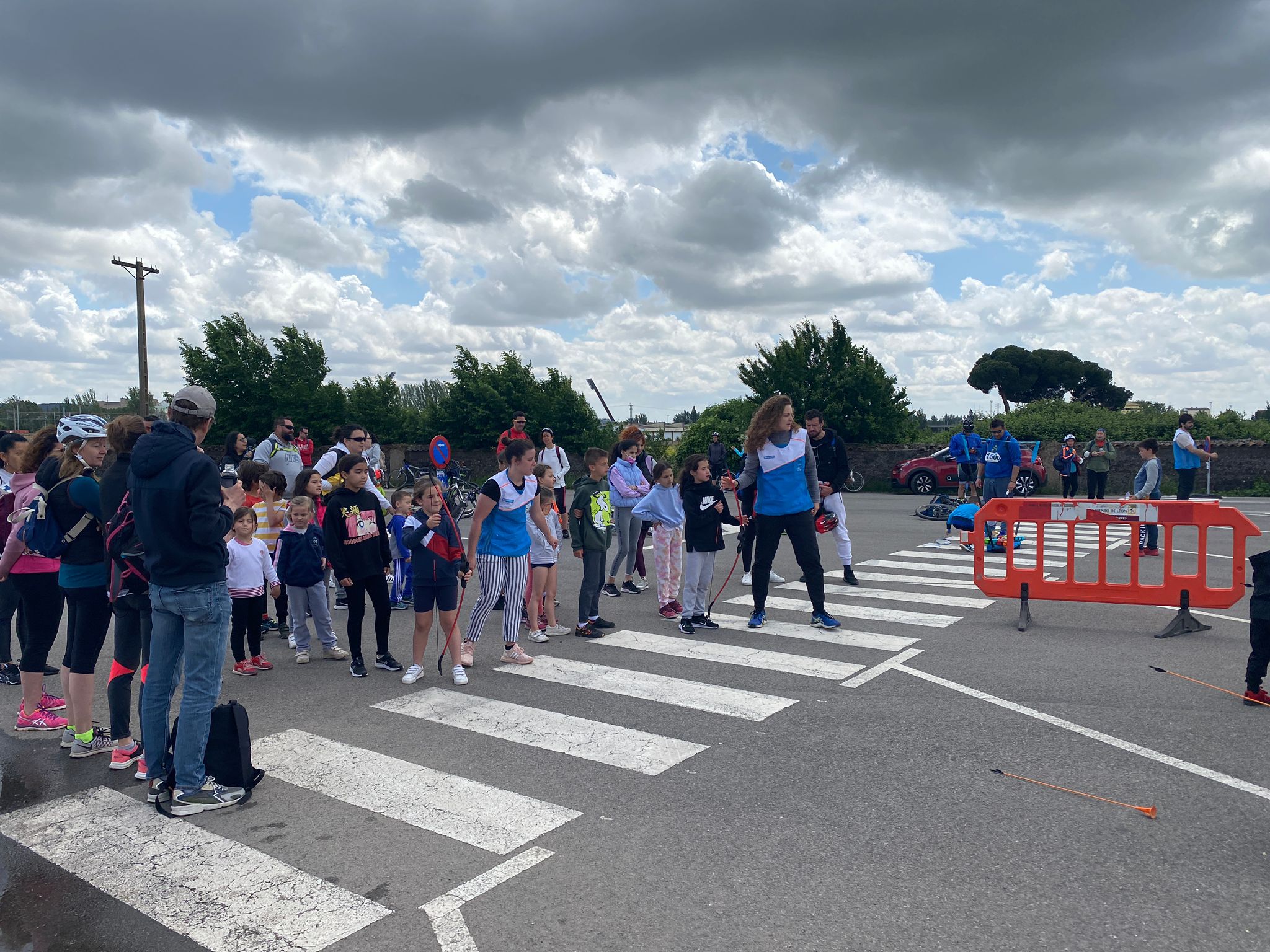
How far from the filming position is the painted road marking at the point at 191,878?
333cm

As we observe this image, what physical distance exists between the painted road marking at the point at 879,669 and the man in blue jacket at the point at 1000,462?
7551 mm

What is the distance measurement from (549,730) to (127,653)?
8.06ft

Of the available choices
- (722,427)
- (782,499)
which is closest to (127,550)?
(782,499)

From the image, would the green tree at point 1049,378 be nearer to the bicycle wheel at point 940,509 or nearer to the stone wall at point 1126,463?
the stone wall at point 1126,463

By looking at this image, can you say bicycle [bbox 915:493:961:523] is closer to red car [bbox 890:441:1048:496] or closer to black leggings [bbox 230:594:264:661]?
red car [bbox 890:441:1048:496]

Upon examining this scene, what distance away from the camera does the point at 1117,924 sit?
3.23 metres

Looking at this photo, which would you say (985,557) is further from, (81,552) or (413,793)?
(81,552)

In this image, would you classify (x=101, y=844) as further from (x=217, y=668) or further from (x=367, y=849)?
(x=367, y=849)

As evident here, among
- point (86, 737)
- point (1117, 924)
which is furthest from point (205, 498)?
point (1117, 924)

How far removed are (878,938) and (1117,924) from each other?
0.89 metres

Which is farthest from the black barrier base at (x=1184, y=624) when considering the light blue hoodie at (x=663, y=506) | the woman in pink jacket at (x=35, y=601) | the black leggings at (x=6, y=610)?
the black leggings at (x=6, y=610)

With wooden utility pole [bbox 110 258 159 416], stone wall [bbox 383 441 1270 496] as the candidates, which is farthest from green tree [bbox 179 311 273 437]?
stone wall [bbox 383 441 1270 496]

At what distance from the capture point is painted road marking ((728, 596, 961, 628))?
861 centimetres

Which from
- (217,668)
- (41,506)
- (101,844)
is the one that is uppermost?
(41,506)
